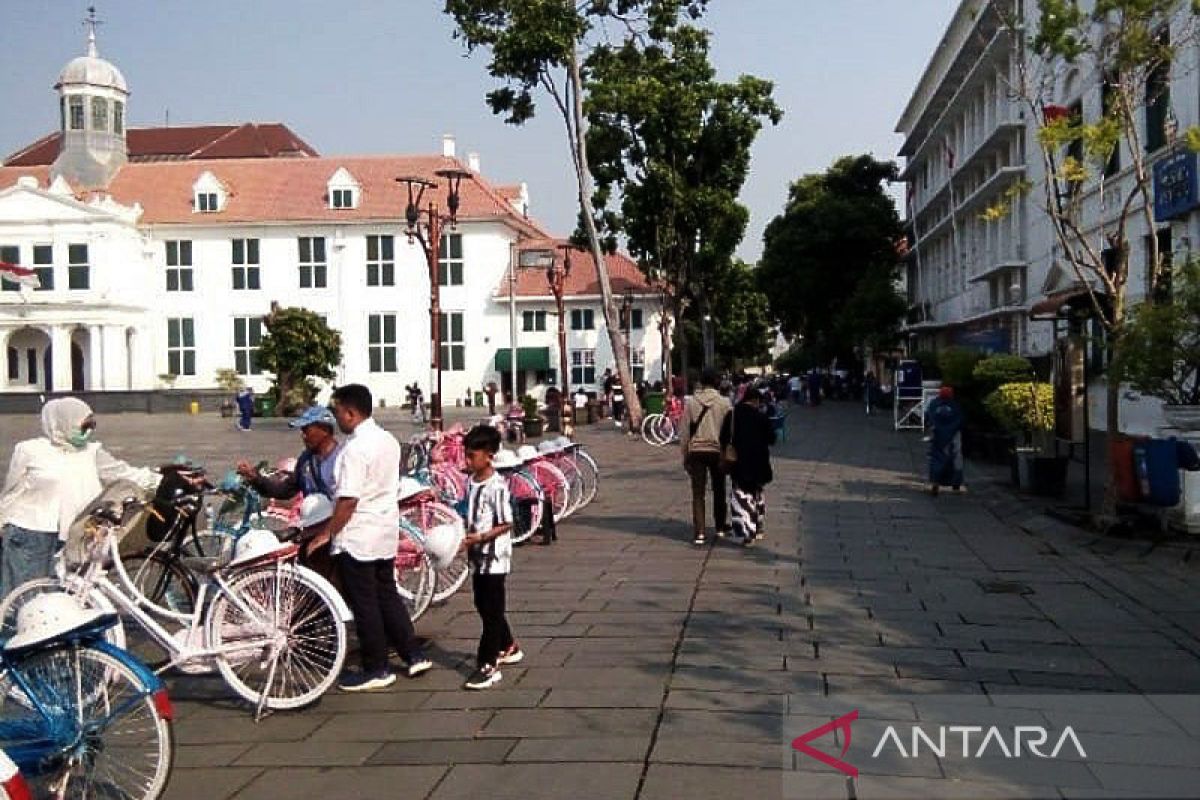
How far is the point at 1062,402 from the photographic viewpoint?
15.1 metres

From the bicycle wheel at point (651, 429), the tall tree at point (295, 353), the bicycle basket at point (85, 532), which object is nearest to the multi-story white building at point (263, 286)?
the tall tree at point (295, 353)

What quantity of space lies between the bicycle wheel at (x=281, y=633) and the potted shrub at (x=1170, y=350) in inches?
344

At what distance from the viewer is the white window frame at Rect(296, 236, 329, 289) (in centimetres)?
5866

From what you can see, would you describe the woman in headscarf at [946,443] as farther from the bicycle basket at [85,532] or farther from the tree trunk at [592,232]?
the tree trunk at [592,232]

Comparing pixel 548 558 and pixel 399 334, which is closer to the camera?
pixel 548 558

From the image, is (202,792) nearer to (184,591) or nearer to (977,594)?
(184,591)

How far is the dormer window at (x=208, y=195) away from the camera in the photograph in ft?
194

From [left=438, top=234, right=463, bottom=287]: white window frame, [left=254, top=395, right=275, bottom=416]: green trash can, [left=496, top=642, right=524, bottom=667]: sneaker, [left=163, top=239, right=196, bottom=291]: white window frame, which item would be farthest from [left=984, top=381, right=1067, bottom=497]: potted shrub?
[left=163, top=239, right=196, bottom=291]: white window frame

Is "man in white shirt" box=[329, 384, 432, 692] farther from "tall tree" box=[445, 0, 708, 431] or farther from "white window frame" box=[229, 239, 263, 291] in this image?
"white window frame" box=[229, 239, 263, 291]

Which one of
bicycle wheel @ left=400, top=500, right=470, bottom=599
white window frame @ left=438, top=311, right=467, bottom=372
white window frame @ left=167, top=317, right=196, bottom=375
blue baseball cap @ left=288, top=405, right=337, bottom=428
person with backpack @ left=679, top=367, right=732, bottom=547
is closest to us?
blue baseball cap @ left=288, top=405, right=337, bottom=428

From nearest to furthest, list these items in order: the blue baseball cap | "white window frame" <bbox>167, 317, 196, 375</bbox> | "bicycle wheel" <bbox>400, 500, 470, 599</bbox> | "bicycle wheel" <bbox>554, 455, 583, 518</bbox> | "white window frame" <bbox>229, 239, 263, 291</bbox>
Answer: the blue baseball cap → "bicycle wheel" <bbox>400, 500, 470, 599</bbox> → "bicycle wheel" <bbox>554, 455, 583, 518</bbox> → "white window frame" <bbox>229, 239, 263, 291</bbox> → "white window frame" <bbox>167, 317, 196, 375</bbox>

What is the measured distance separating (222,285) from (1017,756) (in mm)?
57981

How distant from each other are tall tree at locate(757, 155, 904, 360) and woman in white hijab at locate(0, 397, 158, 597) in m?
49.5

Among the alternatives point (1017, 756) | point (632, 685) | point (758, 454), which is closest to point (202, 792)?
point (632, 685)
